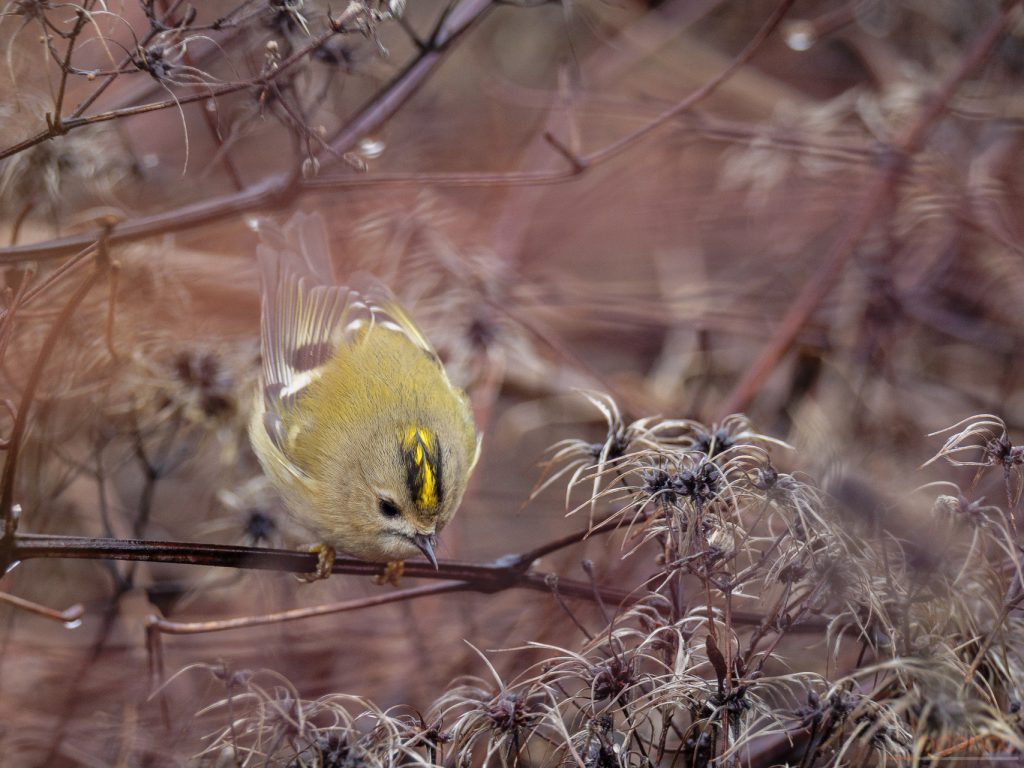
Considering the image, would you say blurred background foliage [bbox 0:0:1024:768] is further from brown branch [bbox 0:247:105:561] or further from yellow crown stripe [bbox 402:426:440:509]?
Result: yellow crown stripe [bbox 402:426:440:509]

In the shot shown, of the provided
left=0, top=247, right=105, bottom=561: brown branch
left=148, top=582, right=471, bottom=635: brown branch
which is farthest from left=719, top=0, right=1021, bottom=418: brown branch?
left=0, top=247, right=105, bottom=561: brown branch

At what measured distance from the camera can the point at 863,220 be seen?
2812mm

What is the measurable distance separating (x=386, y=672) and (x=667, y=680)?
47.8 inches

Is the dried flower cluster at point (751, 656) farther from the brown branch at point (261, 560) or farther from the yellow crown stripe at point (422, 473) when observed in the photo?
the yellow crown stripe at point (422, 473)

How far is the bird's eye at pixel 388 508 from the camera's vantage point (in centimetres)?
207

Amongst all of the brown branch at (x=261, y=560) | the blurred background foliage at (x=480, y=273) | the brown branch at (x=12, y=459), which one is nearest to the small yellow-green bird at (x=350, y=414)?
the brown branch at (x=261, y=560)

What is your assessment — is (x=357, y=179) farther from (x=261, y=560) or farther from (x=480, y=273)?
(x=480, y=273)

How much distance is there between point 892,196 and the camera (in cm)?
309

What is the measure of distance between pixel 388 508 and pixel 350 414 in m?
0.33

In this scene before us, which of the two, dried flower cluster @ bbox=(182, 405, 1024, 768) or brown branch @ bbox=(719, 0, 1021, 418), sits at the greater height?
brown branch @ bbox=(719, 0, 1021, 418)

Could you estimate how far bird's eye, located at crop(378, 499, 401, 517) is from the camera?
2.07m

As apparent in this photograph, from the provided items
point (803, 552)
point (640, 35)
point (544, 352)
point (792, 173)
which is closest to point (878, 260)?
point (792, 173)

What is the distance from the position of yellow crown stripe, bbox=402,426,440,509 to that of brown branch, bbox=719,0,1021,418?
0.88m

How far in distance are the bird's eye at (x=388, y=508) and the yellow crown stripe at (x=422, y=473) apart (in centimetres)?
8
